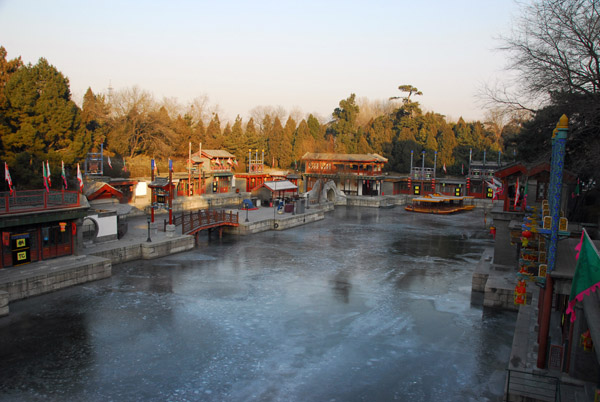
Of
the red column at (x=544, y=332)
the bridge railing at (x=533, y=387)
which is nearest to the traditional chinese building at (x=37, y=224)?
the bridge railing at (x=533, y=387)

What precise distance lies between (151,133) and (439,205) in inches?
1478

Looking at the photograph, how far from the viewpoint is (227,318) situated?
54.4 ft

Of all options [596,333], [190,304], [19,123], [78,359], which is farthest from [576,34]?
[19,123]

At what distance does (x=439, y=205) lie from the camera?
52.1 metres

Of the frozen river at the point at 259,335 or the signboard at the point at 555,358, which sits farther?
the frozen river at the point at 259,335

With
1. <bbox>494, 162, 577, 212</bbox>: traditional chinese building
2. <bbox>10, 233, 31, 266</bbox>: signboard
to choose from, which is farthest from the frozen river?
<bbox>494, 162, 577, 212</bbox>: traditional chinese building

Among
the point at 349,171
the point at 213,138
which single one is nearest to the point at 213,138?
the point at 213,138

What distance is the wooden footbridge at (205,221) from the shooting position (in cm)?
2944

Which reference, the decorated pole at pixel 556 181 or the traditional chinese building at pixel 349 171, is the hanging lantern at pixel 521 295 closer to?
the decorated pole at pixel 556 181

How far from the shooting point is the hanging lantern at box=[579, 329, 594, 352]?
30.2ft

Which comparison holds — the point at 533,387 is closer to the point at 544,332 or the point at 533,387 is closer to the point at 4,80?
the point at 544,332

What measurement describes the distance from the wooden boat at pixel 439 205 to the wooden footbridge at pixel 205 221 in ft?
81.4

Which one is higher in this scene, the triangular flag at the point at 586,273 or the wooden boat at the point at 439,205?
the triangular flag at the point at 586,273

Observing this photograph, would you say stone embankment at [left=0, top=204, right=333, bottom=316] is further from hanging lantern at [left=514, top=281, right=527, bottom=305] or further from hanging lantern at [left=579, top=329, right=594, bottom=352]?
hanging lantern at [left=579, top=329, right=594, bottom=352]
